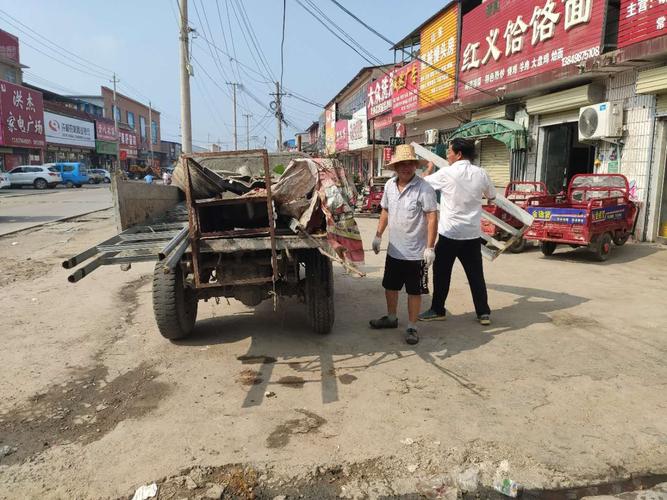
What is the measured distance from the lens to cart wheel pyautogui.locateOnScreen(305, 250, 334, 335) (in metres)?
4.18

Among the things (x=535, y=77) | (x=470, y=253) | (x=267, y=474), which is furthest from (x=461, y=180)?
(x=535, y=77)

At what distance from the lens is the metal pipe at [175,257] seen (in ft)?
10.5

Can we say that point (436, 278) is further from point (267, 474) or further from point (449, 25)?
point (449, 25)

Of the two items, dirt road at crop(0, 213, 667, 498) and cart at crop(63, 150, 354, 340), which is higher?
→ cart at crop(63, 150, 354, 340)

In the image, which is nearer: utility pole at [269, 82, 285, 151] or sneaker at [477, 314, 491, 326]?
sneaker at [477, 314, 491, 326]

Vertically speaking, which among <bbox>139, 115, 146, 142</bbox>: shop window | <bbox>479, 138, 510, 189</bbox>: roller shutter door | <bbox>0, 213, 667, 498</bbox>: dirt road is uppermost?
<bbox>139, 115, 146, 142</bbox>: shop window

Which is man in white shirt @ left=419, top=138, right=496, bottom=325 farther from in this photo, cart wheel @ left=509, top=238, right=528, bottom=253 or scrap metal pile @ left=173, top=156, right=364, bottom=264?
cart wheel @ left=509, top=238, right=528, bottom=253

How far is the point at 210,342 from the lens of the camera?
4.50 m

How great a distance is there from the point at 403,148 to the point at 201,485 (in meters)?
3.08

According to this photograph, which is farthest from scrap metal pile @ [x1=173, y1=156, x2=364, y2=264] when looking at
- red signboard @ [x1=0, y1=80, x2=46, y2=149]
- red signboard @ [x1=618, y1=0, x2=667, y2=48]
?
red signboard @ [x1=0, y1=80, x2=46, y2=149]

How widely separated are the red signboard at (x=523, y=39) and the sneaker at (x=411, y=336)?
8.08 meters

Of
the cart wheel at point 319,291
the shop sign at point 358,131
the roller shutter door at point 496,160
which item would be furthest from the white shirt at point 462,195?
the shop sign at point 358,131

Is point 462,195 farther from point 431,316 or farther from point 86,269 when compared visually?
point 86,269

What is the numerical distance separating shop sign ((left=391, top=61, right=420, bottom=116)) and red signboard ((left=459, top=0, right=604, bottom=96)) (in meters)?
3.78
